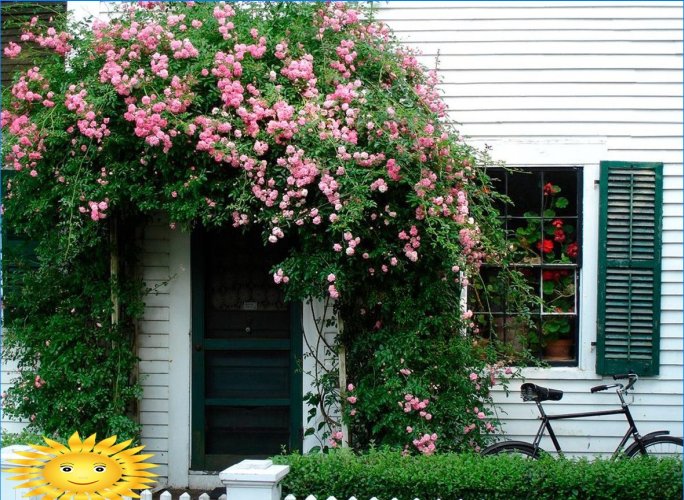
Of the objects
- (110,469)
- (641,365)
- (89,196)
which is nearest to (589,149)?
(641,365)

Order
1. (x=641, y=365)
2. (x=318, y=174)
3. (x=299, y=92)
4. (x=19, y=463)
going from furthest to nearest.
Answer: (x=641, y=365), (x=299, y=92), (x=318, y=174), (x=19, y=463)

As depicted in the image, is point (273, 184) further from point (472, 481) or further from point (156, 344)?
point (472, 481)

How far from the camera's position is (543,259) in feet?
23.3

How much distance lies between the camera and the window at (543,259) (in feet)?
23.2

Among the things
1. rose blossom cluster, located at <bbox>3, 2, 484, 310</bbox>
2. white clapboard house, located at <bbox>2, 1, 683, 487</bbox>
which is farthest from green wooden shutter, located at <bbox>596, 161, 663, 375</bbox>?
rose blossom cluster, located at <bbox>3, 2, 484, 310</bbox>

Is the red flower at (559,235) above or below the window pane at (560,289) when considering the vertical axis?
above

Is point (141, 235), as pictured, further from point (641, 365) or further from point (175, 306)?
point (641, 365)

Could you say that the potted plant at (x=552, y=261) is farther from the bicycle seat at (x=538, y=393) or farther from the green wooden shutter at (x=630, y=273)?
the bicycle seat at (x=538, y=393)

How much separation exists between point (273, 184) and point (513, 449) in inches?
103

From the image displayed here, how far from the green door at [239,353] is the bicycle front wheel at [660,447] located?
271cm

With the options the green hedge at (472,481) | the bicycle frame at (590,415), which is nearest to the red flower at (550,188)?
the bicycle frame at (590,415)

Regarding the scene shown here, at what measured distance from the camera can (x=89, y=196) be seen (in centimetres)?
618

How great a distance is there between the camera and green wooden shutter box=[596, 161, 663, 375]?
272 inches

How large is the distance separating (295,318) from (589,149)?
9.24ft
